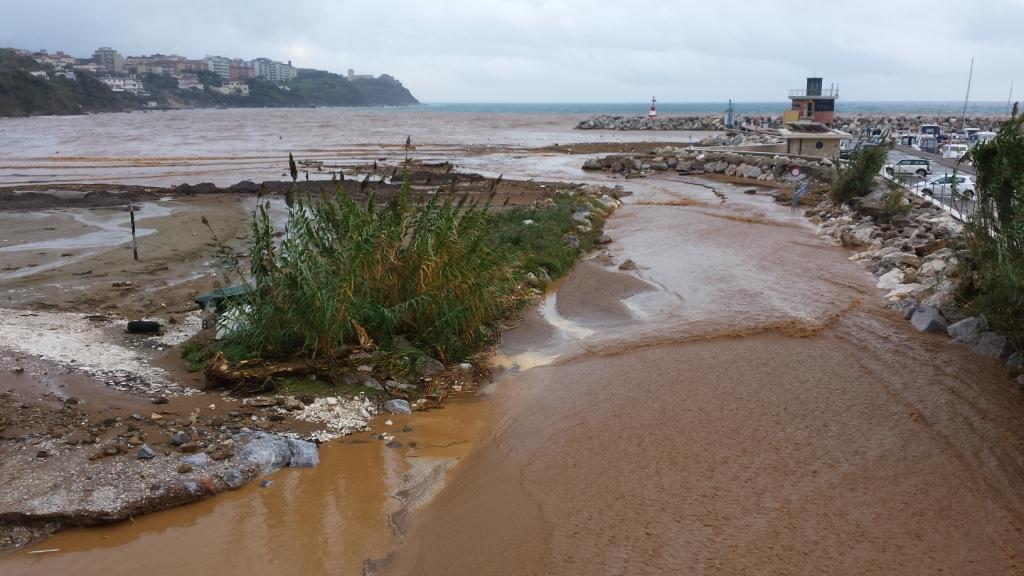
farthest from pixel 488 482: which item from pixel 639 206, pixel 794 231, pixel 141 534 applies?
pixel 639 206

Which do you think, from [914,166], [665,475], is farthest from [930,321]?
[914,166]

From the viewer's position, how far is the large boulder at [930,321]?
9.91m

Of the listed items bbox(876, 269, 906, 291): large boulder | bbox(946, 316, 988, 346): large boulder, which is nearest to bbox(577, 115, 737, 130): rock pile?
bbox(876, 269, 906, 291): large boulder

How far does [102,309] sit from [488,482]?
22.0ft

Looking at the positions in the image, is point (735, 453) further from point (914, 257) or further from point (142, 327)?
point (914, 257)

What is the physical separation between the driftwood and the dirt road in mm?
1977

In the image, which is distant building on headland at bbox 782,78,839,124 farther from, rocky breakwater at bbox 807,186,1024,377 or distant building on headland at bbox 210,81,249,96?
distant building on headland at bbox 210,81,249,96

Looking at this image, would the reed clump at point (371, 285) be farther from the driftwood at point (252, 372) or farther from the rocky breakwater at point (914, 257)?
the rocky breakwater at point (914, 257)

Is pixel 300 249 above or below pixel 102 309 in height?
above

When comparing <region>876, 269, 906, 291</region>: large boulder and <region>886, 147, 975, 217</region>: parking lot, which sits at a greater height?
<region>886, 147, 975, 217</region>: parking lot

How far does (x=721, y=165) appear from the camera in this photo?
110ft

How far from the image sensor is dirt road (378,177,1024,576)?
515 centimetres

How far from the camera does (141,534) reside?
5031 mm

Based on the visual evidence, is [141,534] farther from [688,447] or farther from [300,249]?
[688,447]
